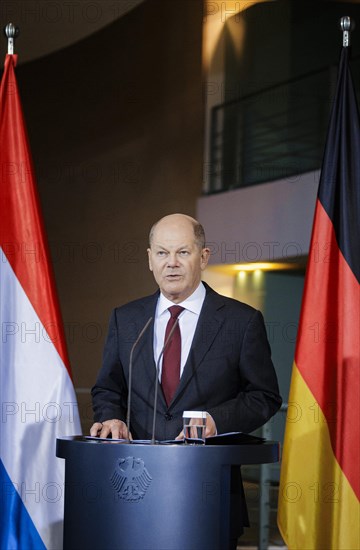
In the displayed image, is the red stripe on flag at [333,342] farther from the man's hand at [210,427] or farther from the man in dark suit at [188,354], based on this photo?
the man's hand at [210,427]

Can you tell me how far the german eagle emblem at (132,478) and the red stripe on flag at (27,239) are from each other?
112 cm

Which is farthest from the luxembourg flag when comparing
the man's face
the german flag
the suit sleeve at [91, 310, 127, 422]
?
the german flag

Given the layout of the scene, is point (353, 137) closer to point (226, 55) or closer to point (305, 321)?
point (305, 321)

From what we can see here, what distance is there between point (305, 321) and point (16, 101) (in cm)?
145

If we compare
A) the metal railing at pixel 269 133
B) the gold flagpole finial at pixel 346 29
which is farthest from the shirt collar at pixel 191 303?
the metal railing at pixel 269 133

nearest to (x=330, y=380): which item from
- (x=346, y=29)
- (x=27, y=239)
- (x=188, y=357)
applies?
(x=188, y=357)

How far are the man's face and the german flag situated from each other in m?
0.70

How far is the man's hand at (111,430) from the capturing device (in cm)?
254

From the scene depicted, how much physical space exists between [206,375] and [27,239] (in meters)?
1.06

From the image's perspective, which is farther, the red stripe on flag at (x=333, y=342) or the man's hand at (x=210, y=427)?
the red stripe on flag at (x=333, y=342)

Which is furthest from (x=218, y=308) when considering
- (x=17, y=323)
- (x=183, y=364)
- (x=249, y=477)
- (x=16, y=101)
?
(x=249, y=477)

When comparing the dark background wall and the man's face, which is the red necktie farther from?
the dark background wall

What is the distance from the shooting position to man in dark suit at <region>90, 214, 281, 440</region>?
2742mm

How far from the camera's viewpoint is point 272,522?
5438 mm
